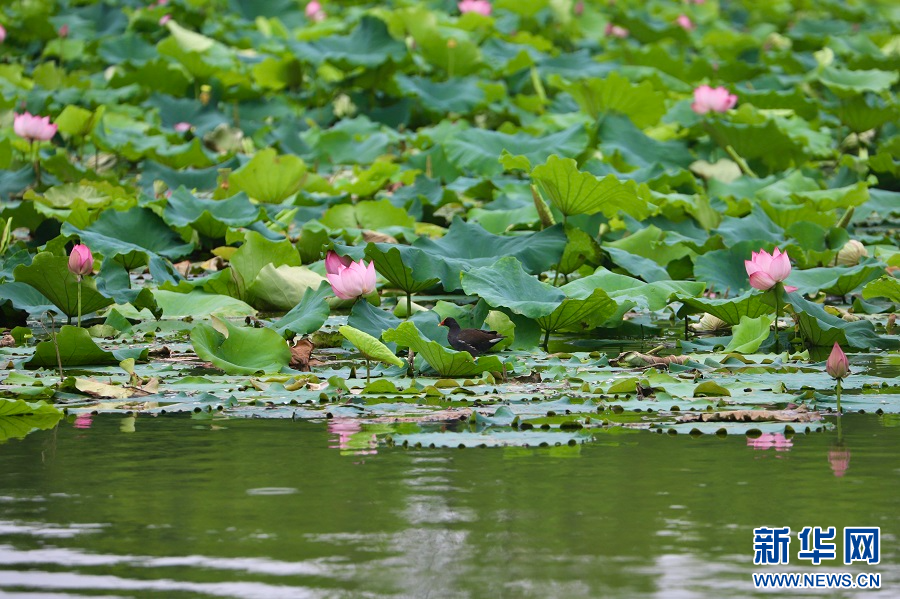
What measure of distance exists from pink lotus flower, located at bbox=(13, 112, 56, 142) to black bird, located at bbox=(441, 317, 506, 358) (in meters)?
3.21

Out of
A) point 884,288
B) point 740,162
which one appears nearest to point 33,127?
point 740,162

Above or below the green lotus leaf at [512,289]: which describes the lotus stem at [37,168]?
above

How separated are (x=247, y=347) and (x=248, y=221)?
1975mm

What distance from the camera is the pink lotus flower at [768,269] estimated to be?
11.3 ft

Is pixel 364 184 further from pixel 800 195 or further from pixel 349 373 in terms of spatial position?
pixel 349 373

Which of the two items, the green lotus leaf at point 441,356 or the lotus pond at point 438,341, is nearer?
the lotus pond at point 438,341

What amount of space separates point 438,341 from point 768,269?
2.77 ft

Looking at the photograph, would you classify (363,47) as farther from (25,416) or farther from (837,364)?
(837,364)

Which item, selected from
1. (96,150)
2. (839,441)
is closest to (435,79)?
(96,150)

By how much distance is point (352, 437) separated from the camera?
8.61 ft

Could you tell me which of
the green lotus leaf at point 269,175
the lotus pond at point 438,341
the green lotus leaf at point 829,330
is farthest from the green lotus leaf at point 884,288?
the green lotus leaf at point 269,175

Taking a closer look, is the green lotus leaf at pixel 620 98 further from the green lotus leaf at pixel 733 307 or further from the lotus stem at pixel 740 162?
the green lotus leaf at pixel 733 307

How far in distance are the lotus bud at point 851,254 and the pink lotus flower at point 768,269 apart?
147 cm

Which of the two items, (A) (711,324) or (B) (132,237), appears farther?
(B) (132,237)
